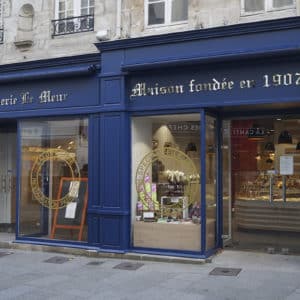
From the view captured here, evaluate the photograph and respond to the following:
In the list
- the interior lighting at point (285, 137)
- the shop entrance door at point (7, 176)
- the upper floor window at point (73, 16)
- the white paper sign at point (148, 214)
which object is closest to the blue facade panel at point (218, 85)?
the interior lighting at point (285, 137)

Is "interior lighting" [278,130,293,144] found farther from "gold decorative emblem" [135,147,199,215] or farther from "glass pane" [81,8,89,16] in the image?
"glass pane" [81,8,89,16]

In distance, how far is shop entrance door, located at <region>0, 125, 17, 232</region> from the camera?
13.4 m

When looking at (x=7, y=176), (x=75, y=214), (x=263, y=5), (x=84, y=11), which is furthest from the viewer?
(x=7, y=176)

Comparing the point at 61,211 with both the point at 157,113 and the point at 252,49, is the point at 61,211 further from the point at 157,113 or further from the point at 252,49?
the point at 252,49

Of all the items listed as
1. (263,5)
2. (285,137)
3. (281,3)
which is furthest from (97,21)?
(285,137)

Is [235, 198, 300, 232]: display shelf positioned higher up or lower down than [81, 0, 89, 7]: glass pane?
lower down

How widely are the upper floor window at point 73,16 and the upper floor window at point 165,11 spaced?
4.16 feet

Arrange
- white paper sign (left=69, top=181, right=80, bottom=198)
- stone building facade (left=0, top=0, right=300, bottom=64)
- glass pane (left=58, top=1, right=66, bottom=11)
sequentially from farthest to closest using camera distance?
glass pane (left=58, top=1, right=66, bottom=11) → white paper sign (left=69, top=181, right=80, bottom=198) → stone building facade (left=0, top=0, right=300, bottom=64)

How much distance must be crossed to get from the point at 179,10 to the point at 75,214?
4.49 meters

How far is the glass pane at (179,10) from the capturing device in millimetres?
9922

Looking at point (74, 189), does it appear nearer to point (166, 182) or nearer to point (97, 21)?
point (166, 182)

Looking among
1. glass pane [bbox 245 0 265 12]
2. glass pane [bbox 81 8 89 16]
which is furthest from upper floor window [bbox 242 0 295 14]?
glass pane [bbox 81 8 89 16]

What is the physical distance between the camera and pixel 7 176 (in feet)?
44.1

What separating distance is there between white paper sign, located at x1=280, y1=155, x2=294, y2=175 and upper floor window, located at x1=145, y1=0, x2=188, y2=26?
3.18 metres
